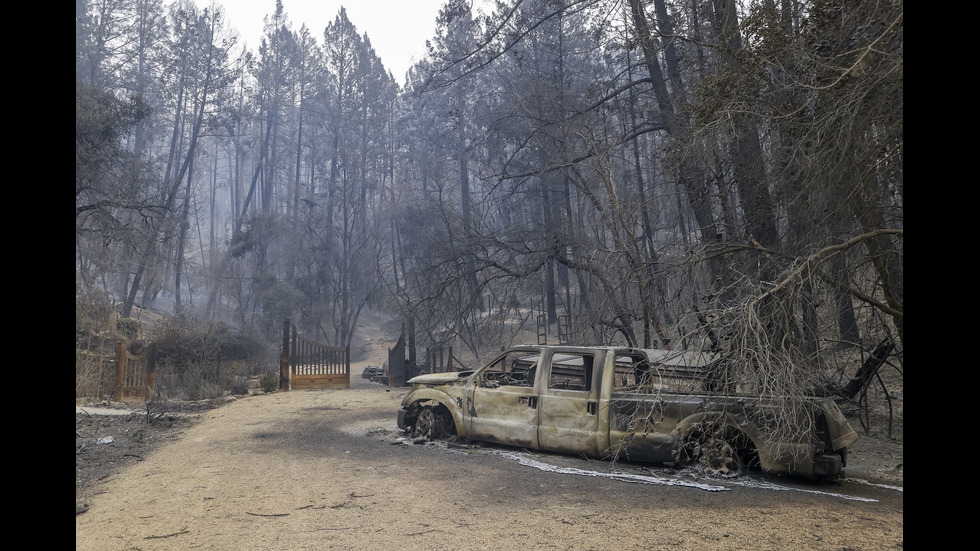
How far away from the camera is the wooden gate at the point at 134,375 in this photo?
1653 cm

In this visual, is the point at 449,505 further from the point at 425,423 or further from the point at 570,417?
the point at 425,423

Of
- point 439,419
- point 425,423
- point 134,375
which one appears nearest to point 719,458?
point 439,419

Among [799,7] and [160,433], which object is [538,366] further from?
[160,433]

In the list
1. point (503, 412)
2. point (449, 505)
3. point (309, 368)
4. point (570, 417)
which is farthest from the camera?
point (309, 368)

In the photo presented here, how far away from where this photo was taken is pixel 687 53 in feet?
40.0

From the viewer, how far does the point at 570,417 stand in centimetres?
796

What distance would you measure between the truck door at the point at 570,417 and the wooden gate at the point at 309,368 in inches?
454

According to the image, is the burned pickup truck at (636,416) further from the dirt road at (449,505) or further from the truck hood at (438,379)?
the dirt road at (449,505)

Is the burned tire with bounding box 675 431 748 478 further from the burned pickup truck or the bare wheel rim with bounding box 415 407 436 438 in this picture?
the bare wheel rim with bounding box 415 407 436 438

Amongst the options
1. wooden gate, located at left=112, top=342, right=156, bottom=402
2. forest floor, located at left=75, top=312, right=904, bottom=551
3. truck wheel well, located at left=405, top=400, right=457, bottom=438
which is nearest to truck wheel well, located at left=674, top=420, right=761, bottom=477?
forest floor, located at left=75, top=312, right=904, bottom=551

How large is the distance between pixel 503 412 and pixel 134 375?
43.1 feet

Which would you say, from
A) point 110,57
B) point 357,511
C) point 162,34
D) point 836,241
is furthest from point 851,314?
point 162,34

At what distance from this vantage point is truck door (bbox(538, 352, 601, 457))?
781 cm

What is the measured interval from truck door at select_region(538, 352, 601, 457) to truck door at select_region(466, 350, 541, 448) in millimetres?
154
